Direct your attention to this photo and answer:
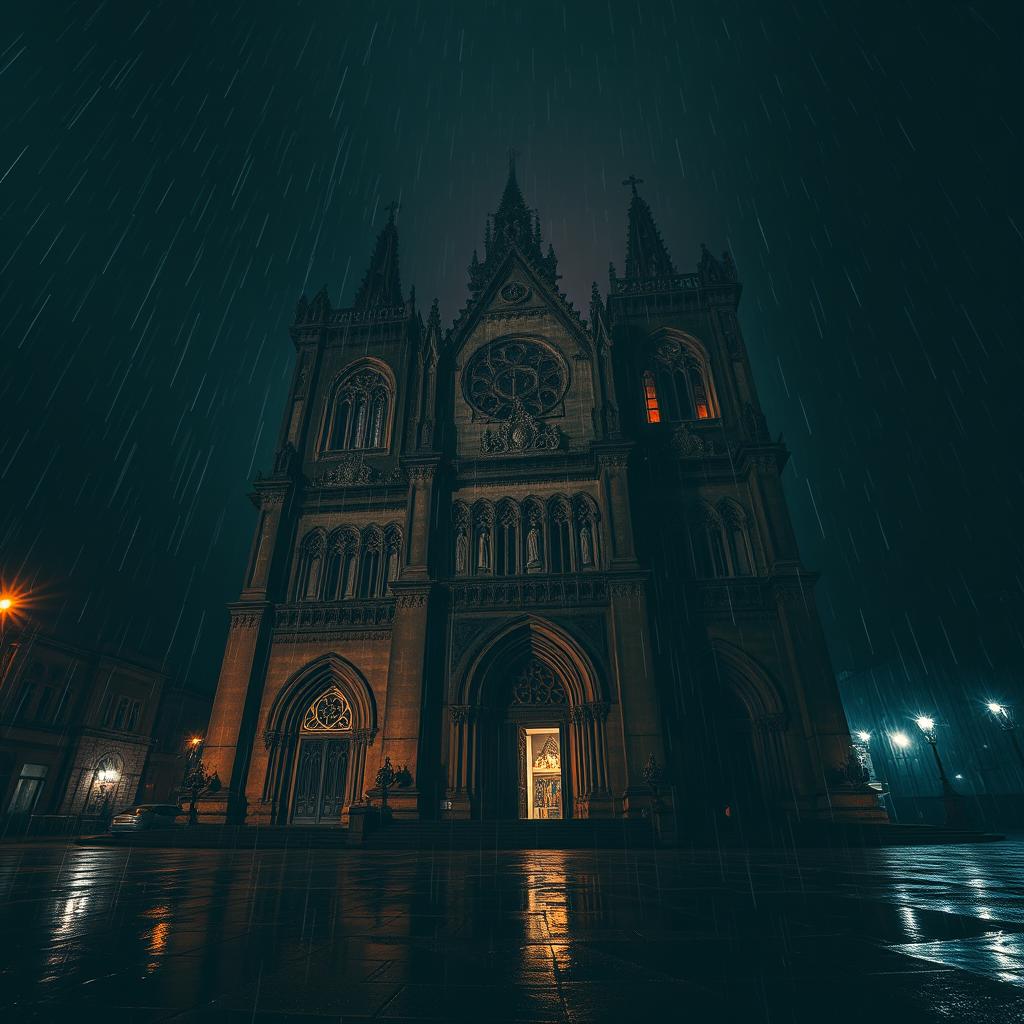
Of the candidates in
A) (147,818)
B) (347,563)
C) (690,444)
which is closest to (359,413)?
(347,563)

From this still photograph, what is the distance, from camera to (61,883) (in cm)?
659

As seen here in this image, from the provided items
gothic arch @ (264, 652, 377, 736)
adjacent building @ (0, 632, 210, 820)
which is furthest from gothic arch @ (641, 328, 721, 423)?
adjacent building @ (0, 632, 210, 820)

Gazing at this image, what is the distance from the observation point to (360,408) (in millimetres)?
29641

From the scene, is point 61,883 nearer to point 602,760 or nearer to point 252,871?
point 252,871

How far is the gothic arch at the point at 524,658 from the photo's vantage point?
20391 mm

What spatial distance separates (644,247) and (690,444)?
1746cm

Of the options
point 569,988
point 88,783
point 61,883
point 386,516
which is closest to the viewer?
point 569,988

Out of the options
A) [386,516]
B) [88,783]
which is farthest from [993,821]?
[88,783]

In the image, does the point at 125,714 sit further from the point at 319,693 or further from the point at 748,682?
the point at 748,682

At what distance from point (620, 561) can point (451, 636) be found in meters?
6.85

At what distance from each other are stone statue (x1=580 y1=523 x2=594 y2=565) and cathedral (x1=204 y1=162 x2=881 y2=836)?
0.09 metres

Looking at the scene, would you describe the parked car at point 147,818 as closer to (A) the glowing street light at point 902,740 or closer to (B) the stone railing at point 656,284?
(B) the stone railing at point 656,284

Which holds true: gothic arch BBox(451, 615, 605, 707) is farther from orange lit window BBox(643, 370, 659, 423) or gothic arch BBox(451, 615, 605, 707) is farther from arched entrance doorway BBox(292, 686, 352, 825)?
orange lit window BBox(643, 370, 659, 423)

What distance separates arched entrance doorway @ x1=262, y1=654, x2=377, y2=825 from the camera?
20.7m
